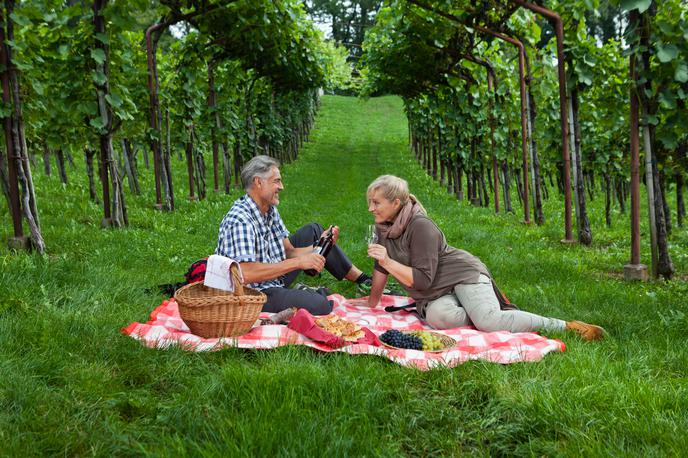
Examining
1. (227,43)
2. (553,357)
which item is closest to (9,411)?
(553,357)

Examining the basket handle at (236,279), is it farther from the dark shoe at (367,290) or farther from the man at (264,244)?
the dark shoe at (367,290)

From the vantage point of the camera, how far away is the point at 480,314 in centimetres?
450

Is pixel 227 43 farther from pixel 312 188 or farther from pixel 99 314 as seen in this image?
pixel 99 314

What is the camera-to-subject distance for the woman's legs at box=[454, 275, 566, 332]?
434 centimetres

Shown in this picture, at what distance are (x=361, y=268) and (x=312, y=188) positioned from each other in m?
11.6

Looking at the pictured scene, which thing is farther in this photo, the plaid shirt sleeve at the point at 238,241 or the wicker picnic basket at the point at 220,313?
the plaid shirt sleeve at the point at 238,241

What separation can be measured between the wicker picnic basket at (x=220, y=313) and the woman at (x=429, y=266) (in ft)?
3.65

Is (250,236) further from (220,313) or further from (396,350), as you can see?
(396,350)

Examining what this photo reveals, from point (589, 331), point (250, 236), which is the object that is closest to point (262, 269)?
point (250, 236)

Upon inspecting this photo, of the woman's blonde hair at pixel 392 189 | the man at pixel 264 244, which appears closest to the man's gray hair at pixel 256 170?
the man at pixel 264 244

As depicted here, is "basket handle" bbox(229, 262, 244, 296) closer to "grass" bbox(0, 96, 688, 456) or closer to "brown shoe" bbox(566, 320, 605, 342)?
"grass" bbox(0, 96, 688, 456)

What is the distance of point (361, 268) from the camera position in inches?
281

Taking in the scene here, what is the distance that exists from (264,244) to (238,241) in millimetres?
424

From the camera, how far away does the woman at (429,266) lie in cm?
460
